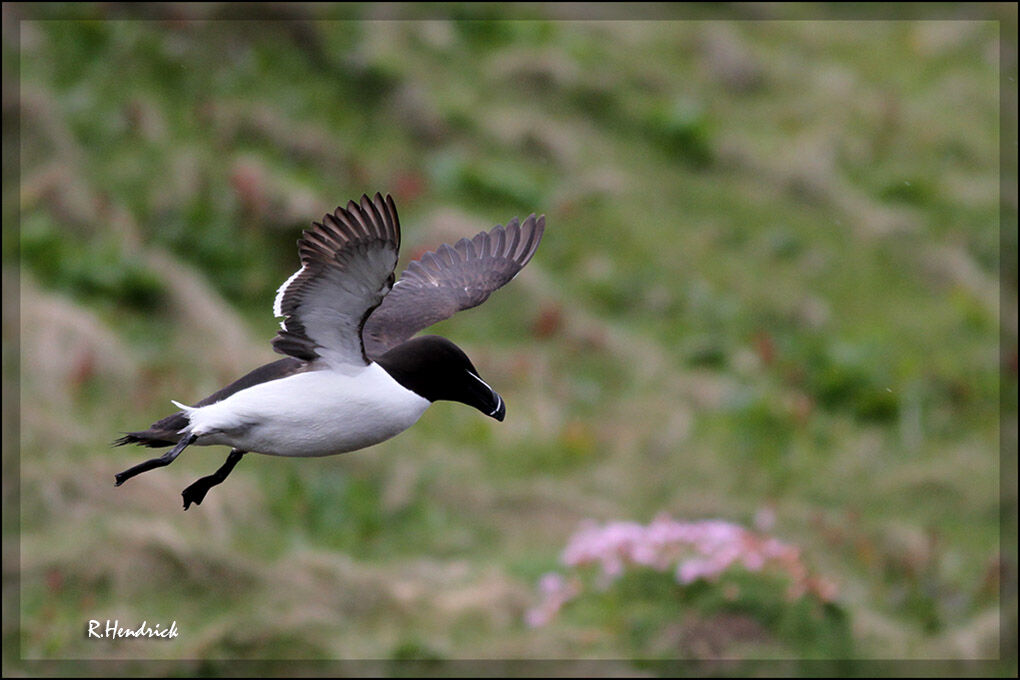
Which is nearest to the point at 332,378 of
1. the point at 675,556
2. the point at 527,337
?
the point at 675,556

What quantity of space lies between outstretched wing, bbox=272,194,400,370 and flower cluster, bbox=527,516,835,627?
5.09m

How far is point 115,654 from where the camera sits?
850 cm

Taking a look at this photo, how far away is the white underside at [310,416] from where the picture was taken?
4465 millimetres

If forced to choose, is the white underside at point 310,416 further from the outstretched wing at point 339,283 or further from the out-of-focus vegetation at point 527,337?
the out-of-focus vegetation at point 527,337

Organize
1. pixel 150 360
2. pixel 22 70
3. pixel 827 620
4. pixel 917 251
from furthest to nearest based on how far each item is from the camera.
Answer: pixel 917 251 < pixel 22 70 < pixel 150 360 < pixel 827 620

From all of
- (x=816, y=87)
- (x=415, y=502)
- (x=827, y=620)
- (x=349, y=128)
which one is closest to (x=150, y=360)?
(x=415, y=502)

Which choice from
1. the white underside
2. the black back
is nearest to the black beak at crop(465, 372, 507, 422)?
the black back

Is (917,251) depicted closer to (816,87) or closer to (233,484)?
(816,87)

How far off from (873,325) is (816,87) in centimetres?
393

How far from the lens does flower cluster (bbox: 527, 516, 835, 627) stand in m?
9.29

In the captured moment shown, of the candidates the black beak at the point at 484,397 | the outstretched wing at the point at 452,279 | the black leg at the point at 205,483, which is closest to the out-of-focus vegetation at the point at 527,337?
the outstretched wing at the point at 452,279

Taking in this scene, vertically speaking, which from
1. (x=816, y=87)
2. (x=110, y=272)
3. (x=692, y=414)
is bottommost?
(x=692, y=414)

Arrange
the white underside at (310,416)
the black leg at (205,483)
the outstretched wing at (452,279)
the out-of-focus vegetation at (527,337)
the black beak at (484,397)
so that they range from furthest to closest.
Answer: the out-of-focus vegetation at (527,337) < the outstretched wing at (452,279) < the black beak at (484,397) < the black leg at (205,483) < the white underside at (310,416)

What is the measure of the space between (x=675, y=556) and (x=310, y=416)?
5287mm
